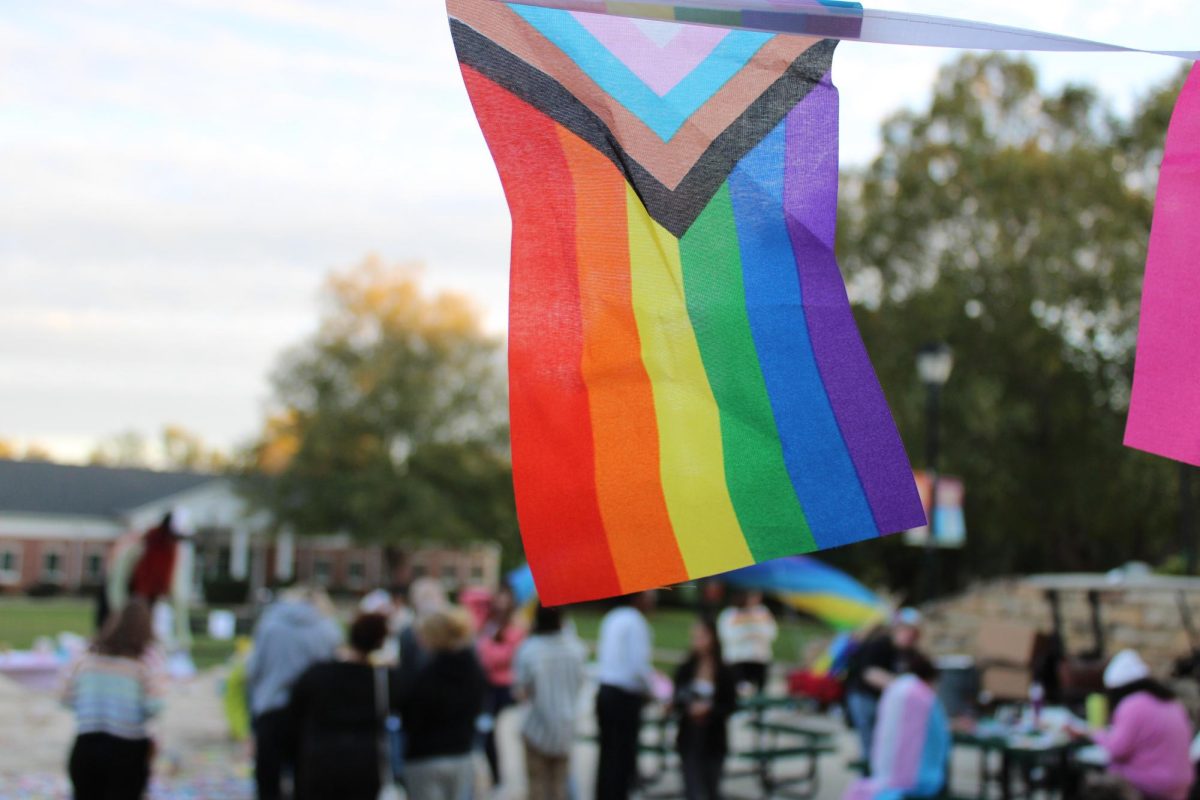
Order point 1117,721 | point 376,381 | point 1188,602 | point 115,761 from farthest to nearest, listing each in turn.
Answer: point 376,381 < point 1188,602 < point 1117,721 < point 115,761

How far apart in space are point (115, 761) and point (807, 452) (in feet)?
19.0

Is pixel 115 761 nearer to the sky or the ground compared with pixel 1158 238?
nearer to the ground

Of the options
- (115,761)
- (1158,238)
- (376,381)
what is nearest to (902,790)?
(115,761)

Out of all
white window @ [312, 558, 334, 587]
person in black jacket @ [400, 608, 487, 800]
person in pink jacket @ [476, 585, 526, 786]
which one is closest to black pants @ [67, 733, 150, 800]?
person in black jacket @ [400, 608, 487, 800]

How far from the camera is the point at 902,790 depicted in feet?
25.1

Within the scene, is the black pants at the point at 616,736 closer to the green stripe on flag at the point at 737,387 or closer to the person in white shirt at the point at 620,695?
the person in white shirt at the point at 620,695

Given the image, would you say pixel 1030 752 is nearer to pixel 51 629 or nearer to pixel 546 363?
pixel 546 363

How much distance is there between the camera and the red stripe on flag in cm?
221

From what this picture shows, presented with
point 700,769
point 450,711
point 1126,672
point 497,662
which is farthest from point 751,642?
point 450,711

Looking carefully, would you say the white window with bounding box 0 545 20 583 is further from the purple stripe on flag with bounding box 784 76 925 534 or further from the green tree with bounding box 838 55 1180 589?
the purple stripe on flag with bounding box 784 76 925 534

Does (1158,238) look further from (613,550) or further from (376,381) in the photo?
(376,381)

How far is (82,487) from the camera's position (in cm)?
7756

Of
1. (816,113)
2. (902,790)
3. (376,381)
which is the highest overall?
(376,381)

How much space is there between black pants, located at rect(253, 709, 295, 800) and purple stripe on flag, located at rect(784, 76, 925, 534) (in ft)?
22.9
